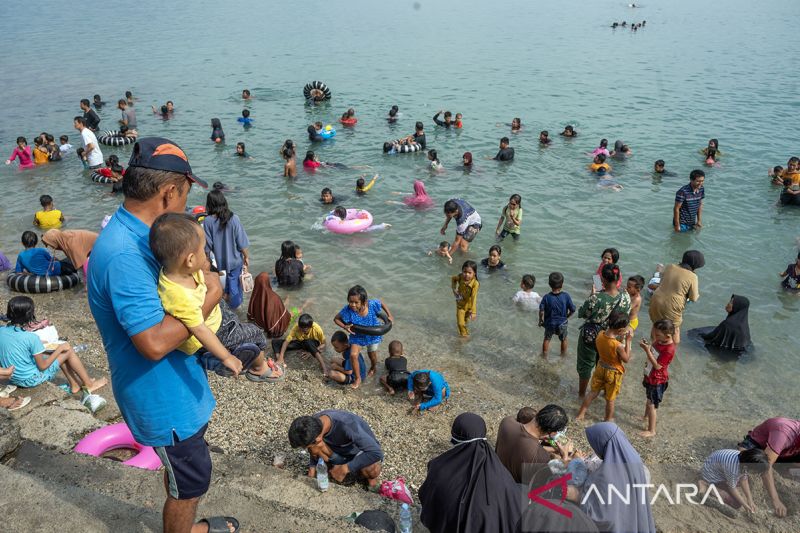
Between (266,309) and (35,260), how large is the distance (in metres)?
5.47

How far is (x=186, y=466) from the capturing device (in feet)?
10.2

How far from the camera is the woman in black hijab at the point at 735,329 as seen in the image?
29.8 ft

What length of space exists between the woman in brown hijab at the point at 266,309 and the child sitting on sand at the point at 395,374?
2003 mm

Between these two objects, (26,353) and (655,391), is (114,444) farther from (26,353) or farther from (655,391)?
(655,391)

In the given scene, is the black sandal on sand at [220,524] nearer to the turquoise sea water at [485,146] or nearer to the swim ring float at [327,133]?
the turquoise sea water at [485,146]

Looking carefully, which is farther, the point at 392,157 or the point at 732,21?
the point at 732,21

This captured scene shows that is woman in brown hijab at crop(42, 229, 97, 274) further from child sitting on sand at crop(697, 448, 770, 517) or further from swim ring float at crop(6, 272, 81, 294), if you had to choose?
child sitting on sand at crop(697, 448, 770, 517)

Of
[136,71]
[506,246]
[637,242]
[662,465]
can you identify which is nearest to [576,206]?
[637,242]

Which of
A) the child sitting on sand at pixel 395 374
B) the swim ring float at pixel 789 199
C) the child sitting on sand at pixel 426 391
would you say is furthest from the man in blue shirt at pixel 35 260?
the swim ring float at pixel 789 199

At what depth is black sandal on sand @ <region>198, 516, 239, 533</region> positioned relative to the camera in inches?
142

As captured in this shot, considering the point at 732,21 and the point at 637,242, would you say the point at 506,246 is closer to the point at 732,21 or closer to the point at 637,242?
the point at 637,242

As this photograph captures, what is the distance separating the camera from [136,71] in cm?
3522

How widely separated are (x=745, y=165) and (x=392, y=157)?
11409mm

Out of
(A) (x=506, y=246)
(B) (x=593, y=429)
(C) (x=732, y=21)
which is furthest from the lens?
(C) (x=732, y=21)
